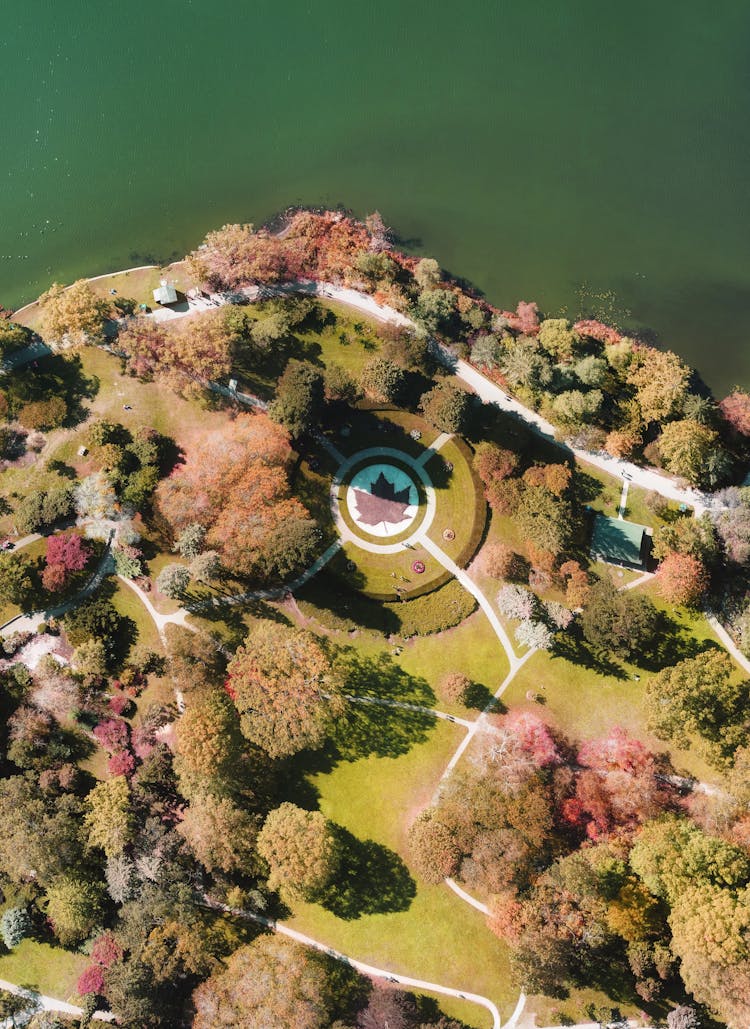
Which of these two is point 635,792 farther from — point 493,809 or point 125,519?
point 125,519

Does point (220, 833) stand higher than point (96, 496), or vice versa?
point (96, 496)

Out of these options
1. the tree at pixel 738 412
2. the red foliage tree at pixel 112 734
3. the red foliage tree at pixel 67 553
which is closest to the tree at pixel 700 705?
the tree at pixel 738 412

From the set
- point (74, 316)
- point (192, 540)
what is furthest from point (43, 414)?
point (192, 540)

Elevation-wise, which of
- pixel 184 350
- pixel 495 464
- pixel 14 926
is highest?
pixel 495 464

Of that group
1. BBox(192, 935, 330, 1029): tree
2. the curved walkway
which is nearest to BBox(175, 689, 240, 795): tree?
the curved walkway

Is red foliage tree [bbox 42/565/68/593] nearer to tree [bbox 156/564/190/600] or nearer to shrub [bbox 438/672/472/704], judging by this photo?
tree [bbox 156/564/190/600]

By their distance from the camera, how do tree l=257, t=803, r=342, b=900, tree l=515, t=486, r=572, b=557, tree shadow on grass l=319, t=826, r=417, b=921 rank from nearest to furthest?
tree l=257, t=803, r=342, b=900 < tree shadow on grass l=319, t=826, r=417, b=921 < tree l=515, t=486, r=572, b=557

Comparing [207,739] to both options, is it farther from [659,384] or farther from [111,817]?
[659,384]

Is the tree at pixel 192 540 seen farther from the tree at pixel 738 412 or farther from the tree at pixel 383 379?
the tree at pixel 738 412
